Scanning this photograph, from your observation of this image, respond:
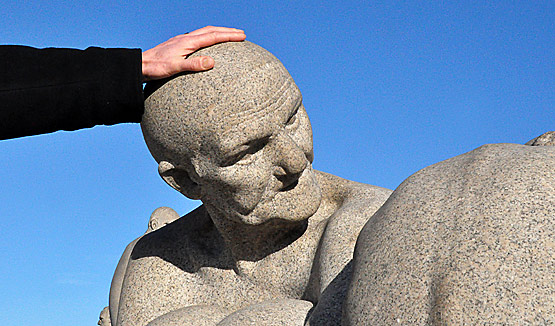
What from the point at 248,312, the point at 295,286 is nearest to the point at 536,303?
the point at 248,312

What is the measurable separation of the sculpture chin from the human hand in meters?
0.68

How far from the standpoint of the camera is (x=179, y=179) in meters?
3.39

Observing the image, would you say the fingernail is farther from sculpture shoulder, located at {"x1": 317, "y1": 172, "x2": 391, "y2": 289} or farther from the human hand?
sculpture shoulder, located at {"x1": 317, "y1": 172, "x2": 391, "y2": 289}

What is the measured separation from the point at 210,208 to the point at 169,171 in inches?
10.5

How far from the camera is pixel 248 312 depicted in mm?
2812

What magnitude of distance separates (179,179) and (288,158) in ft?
1.80

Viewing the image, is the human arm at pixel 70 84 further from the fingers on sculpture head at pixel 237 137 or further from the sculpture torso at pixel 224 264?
the sculpture torso at pixel 224 264

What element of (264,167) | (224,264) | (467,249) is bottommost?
(467,249)

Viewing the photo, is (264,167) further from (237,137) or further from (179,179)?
(179,179)

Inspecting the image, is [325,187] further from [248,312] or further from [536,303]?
[536,303]

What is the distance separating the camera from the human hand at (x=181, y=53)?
3061 mm

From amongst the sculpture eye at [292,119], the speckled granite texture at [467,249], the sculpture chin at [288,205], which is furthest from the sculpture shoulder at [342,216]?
the speckled granite texture at [467,249]

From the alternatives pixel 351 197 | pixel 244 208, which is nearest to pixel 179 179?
pixel 244 208

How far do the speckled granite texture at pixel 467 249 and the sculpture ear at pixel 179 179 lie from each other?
1.23m
